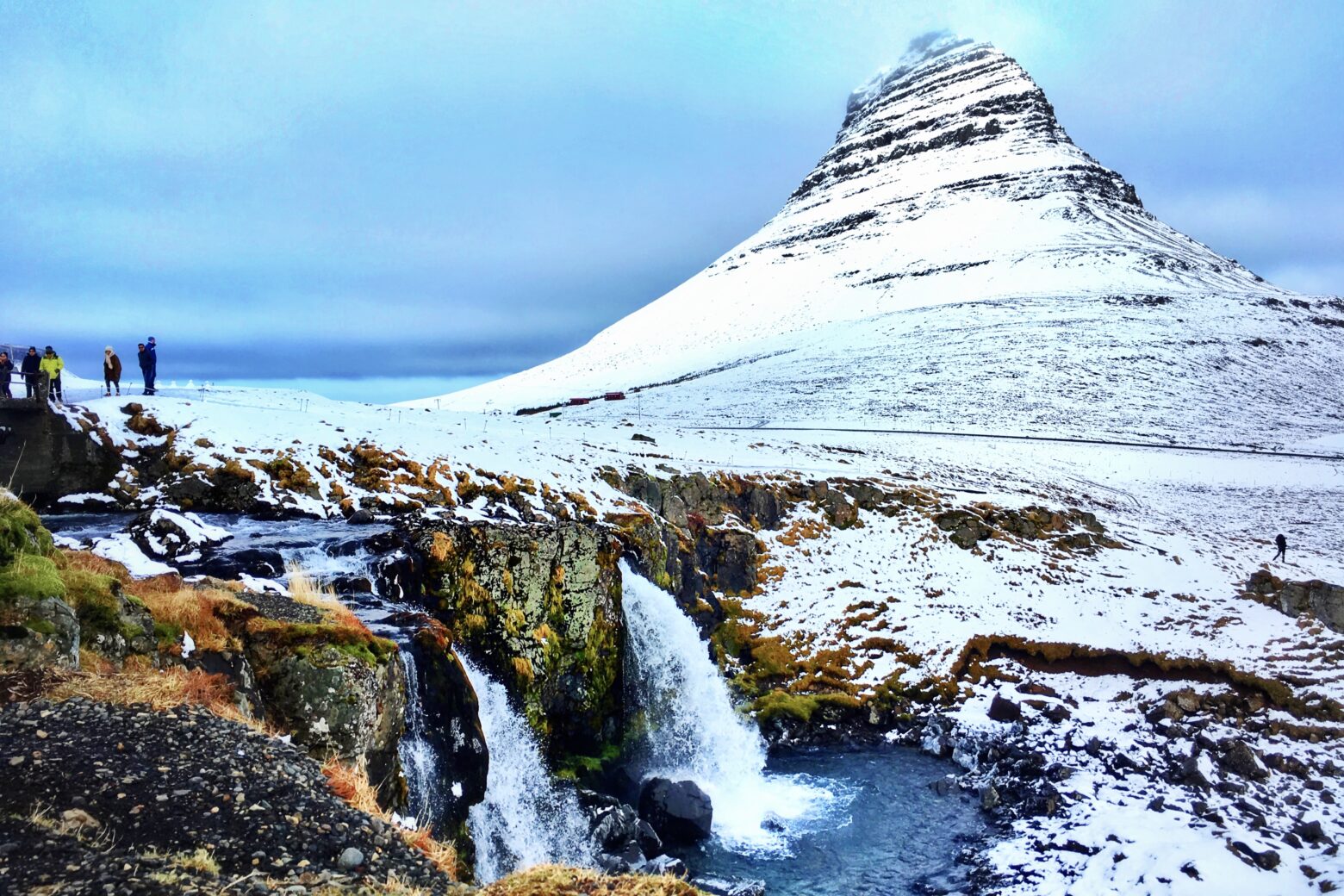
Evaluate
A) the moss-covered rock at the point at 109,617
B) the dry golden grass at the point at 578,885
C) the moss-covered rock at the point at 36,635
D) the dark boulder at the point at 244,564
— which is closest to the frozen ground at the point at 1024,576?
the dark boulder at the point at 244,564

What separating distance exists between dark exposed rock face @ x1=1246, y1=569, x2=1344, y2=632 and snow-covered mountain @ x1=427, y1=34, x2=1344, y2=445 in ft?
108

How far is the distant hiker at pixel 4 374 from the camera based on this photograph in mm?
21016

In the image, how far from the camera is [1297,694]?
2225 centimetres

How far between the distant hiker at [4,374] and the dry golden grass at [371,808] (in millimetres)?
19273

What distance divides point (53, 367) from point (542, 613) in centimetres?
1644

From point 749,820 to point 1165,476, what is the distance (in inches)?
1678

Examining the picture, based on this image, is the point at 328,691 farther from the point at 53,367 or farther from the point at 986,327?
the point at 986,327

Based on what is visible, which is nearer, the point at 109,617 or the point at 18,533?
the point at 109,617

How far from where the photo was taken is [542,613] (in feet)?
59.2

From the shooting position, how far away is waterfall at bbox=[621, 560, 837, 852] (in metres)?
18.1

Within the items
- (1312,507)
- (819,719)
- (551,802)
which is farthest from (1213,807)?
(1312,507)

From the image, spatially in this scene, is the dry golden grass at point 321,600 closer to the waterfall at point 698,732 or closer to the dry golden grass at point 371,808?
the dry golden grass at point 371,808

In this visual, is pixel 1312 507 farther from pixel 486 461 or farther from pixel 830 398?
pixel 486 461

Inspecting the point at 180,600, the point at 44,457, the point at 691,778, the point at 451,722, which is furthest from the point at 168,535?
the point at 691,778
